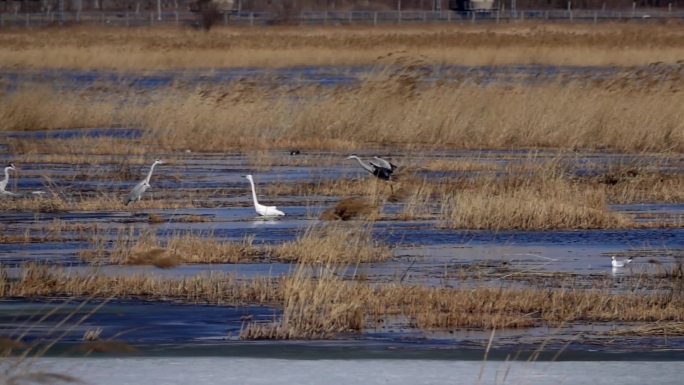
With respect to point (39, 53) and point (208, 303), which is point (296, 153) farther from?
point (39, 53)

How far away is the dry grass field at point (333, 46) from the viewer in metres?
43.4

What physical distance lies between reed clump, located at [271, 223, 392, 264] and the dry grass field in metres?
23.2

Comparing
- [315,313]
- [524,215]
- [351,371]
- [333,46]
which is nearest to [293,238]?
[524,215]

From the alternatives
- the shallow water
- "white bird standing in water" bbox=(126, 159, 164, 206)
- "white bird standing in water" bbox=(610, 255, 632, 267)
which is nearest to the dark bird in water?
the shallow water

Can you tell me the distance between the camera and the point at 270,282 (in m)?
10.5

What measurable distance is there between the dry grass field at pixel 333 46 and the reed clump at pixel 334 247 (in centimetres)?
2320

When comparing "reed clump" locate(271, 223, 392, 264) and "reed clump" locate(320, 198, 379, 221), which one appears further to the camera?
"reed clump" locate(320, 198, 379, 221)

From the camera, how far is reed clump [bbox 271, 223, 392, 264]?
11.5 m

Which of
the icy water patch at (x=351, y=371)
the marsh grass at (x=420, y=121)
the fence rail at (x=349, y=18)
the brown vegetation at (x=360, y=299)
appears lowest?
the fence rail at (x=349, y=18)

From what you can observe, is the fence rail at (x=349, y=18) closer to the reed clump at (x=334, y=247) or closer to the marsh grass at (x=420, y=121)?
the marsh grass at (x=420, y=121)

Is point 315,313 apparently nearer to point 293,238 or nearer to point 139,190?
point 293,238

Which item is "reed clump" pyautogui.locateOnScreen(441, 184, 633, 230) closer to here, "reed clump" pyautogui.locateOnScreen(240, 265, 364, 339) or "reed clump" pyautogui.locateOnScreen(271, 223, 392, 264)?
"reed clump" pyautogui.locateOnScreen(271, 223, 392, 264)

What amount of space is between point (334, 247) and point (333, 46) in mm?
40348

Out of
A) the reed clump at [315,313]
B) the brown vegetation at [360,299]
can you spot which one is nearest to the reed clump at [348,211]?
the brown vegetation at [360,299]
